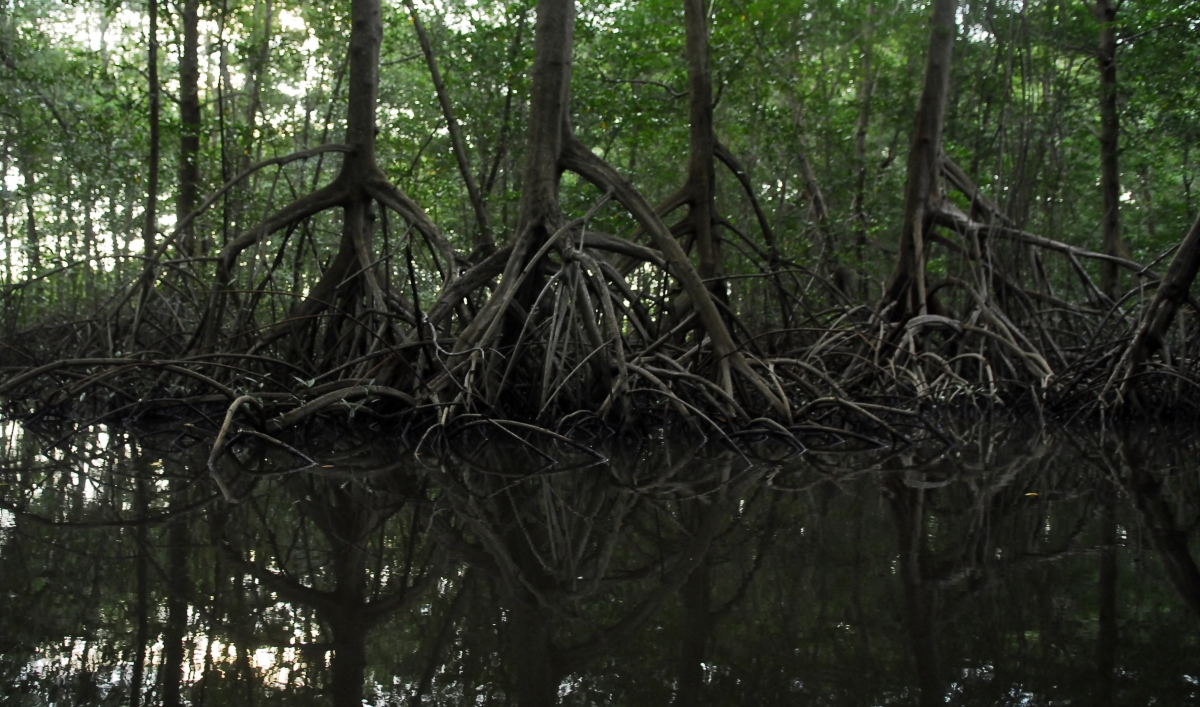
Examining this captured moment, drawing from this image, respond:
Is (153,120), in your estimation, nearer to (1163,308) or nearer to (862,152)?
(1163,308)

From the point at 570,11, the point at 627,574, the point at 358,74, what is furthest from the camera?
the point at 358,74

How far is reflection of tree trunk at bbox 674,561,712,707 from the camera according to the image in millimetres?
1384

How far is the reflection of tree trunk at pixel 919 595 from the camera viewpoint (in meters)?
1.41

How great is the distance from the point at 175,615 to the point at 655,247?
4.87 m

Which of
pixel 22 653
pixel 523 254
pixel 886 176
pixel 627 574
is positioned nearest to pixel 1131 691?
pixel 627 574

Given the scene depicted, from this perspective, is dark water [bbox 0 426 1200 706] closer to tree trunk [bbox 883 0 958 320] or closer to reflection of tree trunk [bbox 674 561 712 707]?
reflection of tree trunk [bbox 674 561 712 707]

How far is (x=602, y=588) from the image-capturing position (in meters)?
1.92

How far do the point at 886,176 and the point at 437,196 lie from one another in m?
4.87

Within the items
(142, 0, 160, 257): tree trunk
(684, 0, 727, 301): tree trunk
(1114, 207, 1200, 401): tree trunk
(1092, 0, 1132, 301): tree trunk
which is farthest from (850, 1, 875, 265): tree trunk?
(142, 0, 160, 257): tree trunk

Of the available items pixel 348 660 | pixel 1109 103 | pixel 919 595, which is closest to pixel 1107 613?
pixel 919 595

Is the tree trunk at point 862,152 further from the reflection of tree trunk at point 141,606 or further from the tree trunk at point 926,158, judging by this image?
the reflection of tree trunk at point 141,606

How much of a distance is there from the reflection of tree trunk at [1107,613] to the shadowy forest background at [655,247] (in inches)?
78.5

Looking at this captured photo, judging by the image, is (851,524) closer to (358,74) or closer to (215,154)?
(358,74)

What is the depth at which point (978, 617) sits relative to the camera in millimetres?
1696
